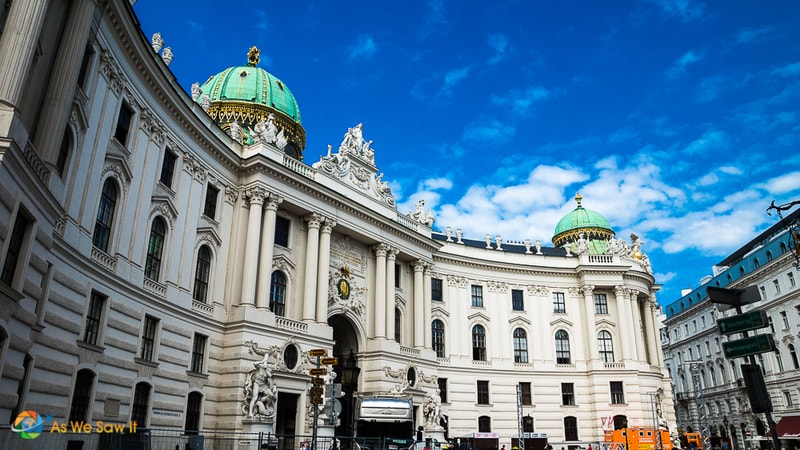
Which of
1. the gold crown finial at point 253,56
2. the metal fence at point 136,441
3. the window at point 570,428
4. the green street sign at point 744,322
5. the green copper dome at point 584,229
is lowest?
the metal fence at point 136,441

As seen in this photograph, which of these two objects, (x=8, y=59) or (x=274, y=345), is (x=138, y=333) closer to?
(x=274, y=345)

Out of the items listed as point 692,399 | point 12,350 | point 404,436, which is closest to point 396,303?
point 404,436

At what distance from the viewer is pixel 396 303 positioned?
45.2 m

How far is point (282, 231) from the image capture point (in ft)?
124

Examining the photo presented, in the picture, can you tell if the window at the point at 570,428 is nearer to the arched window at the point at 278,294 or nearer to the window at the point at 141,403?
the arched window at the point at 278,294

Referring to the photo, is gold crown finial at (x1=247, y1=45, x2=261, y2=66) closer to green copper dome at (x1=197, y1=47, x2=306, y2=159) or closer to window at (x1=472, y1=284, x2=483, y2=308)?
green copper dome at (x1=197, y1=47, x2=306, y2=159)

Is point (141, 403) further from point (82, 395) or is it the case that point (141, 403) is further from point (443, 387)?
point (443, 387)

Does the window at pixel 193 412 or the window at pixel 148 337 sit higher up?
the window at pixel 148 337

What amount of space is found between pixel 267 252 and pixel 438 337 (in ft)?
70.9

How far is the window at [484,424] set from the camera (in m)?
50.3

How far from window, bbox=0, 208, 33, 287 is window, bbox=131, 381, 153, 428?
12526mm

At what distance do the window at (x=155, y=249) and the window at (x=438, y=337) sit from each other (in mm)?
27565

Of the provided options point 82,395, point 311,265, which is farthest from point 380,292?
point 82,395

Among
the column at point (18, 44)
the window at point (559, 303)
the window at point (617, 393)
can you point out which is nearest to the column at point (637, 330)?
the window at point (617, 393)
